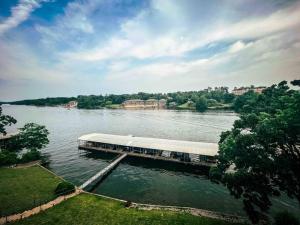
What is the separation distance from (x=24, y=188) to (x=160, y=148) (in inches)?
1248

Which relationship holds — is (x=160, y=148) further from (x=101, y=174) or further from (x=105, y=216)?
(x=105, y=216)

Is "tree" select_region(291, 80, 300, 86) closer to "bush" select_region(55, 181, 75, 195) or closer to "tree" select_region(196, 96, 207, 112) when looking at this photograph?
"bush" select_region(55, 181, 75, 195)

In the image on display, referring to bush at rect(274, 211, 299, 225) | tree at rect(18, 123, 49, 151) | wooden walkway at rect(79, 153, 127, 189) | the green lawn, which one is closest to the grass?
the green lawn

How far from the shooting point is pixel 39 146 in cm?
6062

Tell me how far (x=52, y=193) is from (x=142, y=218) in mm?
17927

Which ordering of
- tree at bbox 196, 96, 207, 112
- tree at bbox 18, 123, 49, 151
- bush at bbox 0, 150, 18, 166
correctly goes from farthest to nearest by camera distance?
tree at bbox 196, 96, 207, 112 < tree at bbox 18, 123, 49, 151 < bush at bbox 0, 150, 18, 166

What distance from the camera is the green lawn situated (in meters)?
31.6

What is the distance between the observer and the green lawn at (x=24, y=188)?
31.6 m

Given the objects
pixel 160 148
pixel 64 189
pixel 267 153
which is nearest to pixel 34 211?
pixel 64 189

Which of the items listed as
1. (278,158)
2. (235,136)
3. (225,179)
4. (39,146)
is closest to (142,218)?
(225,179)

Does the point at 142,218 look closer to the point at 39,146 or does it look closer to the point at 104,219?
the point at 104,219

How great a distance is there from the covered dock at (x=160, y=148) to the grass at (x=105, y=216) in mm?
22547

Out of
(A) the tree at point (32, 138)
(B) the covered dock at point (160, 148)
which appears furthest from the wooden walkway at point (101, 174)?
(A) the tree at point (32, 138)

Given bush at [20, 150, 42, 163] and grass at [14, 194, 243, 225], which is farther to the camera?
bush at [20, 150, 42, 163]
